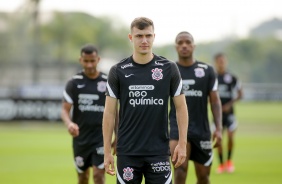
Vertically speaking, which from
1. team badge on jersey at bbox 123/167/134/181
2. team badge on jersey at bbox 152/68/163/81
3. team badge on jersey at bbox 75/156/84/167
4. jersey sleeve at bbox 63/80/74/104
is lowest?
team badge on jersey at bbox 75/156/84/167

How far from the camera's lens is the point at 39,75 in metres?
50.7

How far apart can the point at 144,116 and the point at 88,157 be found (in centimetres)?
373

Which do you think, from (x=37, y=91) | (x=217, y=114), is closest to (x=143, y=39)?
(x=217, y=114)

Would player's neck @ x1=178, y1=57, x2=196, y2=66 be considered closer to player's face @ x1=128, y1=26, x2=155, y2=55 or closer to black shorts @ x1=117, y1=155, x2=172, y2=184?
player's face @ x1=128, y1=26, x2=155, y2=55

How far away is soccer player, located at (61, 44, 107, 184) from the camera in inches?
467

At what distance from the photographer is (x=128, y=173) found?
330 inches

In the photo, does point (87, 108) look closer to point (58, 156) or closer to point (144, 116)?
point (144, 116)

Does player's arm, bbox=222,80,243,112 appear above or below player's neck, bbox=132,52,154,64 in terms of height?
below

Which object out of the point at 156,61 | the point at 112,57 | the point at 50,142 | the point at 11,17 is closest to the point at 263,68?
the point at 112,57

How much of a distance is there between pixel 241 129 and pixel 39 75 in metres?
19.0

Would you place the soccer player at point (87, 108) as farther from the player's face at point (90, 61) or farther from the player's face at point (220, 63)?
the player's face at point (220, 63)

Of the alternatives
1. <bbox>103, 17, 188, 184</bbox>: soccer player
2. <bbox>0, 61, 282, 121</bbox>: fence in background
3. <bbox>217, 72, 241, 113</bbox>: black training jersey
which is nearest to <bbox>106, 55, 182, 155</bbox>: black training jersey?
<bbox>103, 17, 188, 184</bbox>: soccer player

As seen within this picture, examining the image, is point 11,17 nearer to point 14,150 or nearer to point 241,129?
point 241,129

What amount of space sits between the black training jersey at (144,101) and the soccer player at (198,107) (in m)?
3.06
